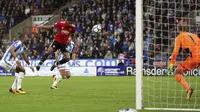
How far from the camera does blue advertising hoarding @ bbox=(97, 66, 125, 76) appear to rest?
97.8 feet

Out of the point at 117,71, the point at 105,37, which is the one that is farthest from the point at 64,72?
the point at 105,37

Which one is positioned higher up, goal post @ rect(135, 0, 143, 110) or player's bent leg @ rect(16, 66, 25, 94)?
goal post @ rect(135, 0, 143, 110)

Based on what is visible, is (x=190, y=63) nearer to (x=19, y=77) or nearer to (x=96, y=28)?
(x=19, y=77)

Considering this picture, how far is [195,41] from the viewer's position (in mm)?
12383

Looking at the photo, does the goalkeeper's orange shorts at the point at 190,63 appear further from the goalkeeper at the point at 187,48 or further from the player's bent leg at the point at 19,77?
the player's bent leg at the point at 19,77

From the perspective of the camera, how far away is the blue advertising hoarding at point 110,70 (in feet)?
97.8

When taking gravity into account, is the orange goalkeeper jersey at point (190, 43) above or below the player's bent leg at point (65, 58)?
above

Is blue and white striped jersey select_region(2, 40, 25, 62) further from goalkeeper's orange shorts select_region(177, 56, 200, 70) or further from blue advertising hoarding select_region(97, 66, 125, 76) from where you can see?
blue advertising hoarding select_region(97, 66, 125, 76)

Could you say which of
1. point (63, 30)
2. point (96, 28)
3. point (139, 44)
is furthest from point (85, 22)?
point (139, 44)

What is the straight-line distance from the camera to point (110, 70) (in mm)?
30000

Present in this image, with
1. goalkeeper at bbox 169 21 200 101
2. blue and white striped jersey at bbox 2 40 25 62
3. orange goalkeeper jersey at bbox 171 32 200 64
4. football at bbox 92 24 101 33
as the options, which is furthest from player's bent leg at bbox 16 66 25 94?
football at bbox 92 24 101 33

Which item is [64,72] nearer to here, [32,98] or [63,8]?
[32,98]

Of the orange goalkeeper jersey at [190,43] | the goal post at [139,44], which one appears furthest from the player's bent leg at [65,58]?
the goal post at [139,44]

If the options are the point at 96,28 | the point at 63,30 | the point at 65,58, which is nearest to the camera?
the point at 63,30
